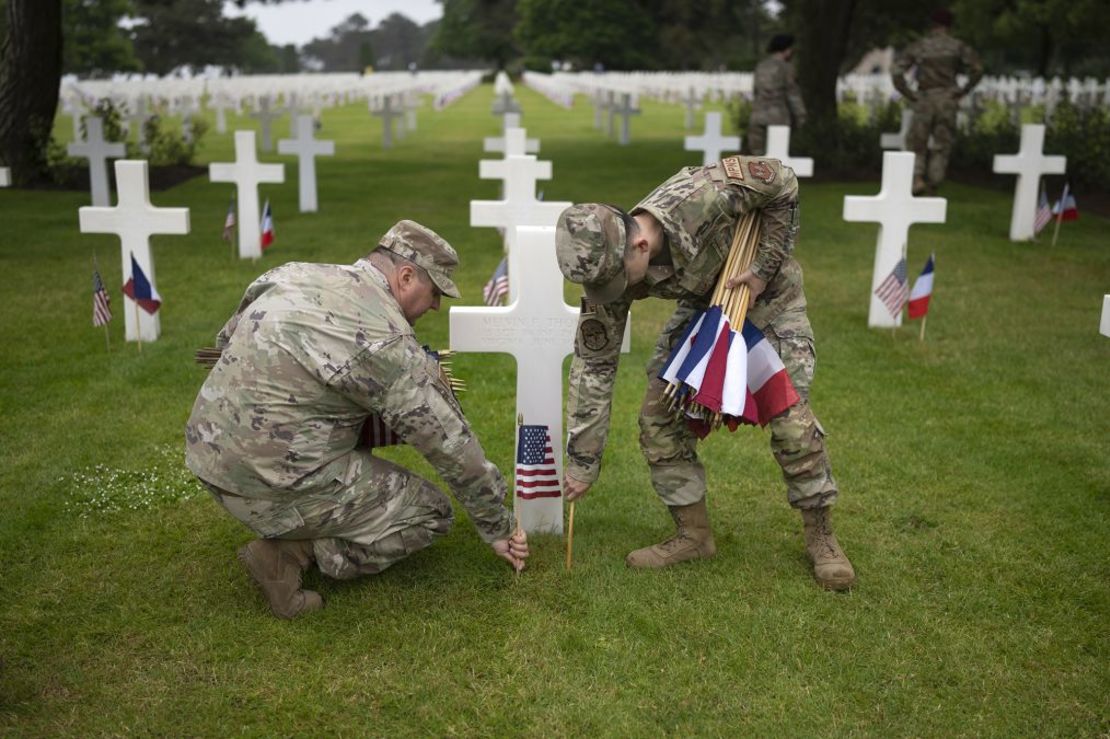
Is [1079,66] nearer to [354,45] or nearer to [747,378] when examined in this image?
[747,378]

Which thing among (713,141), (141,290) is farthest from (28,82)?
(141,290)

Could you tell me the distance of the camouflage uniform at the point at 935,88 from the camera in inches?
545

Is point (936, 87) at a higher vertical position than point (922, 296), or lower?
higher

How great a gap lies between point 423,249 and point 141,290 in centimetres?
402

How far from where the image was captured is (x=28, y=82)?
49.3 feet

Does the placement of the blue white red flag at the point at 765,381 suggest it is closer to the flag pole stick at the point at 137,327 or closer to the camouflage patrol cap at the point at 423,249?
the camouflage patrol cap at the point at 423,249

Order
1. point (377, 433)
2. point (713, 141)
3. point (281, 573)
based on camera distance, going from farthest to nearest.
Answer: point (713, 141), point (377, 433), point (281, 573)

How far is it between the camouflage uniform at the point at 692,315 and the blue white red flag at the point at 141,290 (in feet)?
13.4

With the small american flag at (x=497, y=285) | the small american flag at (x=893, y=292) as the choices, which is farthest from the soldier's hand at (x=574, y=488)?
the small american flag at (x=893, y=292)

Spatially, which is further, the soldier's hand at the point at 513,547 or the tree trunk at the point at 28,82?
the tree trunk at the point at 28,82

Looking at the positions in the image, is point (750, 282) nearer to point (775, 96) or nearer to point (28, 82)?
point (775, 96)

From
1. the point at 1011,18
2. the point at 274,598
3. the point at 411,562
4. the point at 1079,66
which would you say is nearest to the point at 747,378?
the point at 411,562

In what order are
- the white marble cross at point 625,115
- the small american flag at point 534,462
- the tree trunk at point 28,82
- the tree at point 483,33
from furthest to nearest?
the tree at point 483,33
the white marble cross at point 625,115
the tree trunk at point 28,82
the small american flag at point 534,462

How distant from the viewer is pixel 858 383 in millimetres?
7027
